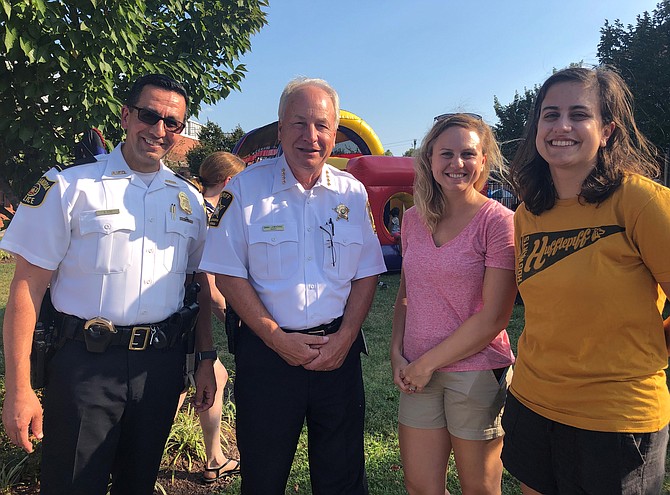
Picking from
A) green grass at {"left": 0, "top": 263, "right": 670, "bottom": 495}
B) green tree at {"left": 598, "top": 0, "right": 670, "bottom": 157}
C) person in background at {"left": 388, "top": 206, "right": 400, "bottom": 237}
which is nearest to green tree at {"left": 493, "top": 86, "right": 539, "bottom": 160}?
green tree at {"left": 598, "top": 0, "right": 670, "bottom": 157}

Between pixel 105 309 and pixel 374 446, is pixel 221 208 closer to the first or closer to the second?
pixel 105 309

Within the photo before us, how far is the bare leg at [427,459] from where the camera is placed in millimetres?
2061

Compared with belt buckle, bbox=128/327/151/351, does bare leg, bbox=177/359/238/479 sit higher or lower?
lower

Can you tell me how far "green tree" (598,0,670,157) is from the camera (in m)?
13.1

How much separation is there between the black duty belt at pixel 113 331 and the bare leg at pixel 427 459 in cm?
113

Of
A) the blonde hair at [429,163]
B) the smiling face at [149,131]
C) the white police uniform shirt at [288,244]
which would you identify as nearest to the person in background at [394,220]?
the blonde hair at [429,163]

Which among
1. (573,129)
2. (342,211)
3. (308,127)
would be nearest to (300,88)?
(308,127)

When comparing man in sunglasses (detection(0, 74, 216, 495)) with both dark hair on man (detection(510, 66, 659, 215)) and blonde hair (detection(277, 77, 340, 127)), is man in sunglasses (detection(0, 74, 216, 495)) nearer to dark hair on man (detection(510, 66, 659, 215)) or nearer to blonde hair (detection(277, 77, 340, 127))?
blonde hair (detection(277, 77, 340, 127))

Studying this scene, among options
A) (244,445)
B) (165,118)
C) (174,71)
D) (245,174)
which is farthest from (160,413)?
(174,71)

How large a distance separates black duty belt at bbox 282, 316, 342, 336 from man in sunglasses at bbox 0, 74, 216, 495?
498 millimetres

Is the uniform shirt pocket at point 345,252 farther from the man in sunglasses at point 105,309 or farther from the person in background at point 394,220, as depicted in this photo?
the person in background at point 394,220

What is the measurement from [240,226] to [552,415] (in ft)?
4.53

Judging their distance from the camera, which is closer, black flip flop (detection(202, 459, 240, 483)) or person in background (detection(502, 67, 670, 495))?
person in background (detection(502, 67, 670, 495))

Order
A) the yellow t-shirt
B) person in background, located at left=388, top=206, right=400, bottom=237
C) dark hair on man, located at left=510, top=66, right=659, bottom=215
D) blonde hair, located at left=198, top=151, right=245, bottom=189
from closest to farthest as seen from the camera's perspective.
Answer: the yellow t-shirt → dark hair on man, located at left=510, top=66, right=659, bottom=215 → blonde hair, located at left=198, top=151, right=245, bottom=189 → person in background, located at left=388, top=206, right=400, bottom=237
